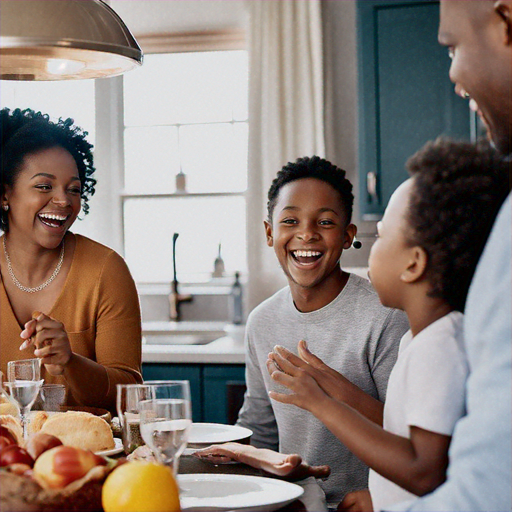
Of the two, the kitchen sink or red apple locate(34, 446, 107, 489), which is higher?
red apple locate(34, 446, 107, 489)

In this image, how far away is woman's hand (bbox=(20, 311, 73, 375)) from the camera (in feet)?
5.74

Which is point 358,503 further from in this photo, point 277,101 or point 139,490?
point 277,101

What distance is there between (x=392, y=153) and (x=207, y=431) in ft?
7.00

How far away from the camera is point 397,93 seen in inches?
138

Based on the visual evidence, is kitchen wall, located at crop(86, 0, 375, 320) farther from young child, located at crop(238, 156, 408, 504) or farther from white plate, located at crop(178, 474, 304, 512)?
white plate, located at crop(178, 474, 304, 512)

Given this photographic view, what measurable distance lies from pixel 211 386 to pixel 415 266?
213 centimetres

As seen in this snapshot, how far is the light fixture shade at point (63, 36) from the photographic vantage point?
1.46 meters

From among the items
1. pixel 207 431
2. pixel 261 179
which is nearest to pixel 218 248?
pixel 261 179

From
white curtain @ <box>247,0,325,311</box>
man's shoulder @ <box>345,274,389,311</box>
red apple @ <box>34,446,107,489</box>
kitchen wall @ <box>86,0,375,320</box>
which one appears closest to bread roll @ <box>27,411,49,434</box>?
red apple @ <box>34,446,107,489</box>

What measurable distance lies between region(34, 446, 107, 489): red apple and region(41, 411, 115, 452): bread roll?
0.28m

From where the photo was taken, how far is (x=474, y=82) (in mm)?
1128

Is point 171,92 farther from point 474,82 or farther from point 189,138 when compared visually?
point 474,82

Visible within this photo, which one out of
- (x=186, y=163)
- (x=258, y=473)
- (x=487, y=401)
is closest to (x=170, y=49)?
(x=186, y=163)

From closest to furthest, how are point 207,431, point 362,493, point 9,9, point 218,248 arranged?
point 362,493, point 9,9, point 207,431, point 218,248
